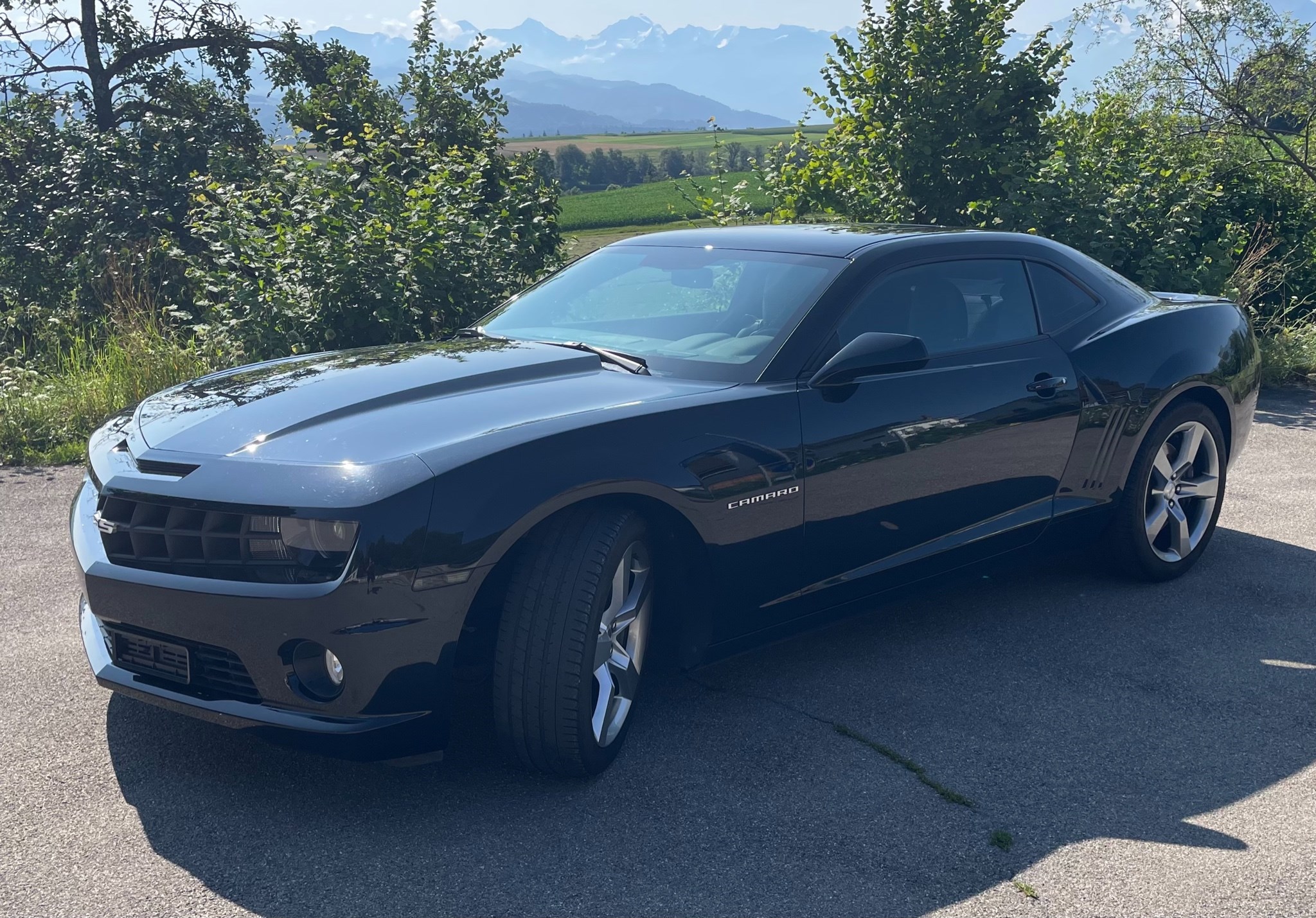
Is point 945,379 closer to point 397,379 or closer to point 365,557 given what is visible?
point 397,379

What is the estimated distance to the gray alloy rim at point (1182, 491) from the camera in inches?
197

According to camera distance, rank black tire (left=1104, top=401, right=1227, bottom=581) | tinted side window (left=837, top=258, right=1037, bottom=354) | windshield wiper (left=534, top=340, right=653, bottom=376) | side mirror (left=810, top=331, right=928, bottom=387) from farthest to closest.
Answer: black tire (left=1104, top=401, right=1227, bottom=581), tinted side window (left=837, top=258, right=1037, bottom=354), windshield wiper (left=534, top=340, right=653, bottom=376), side mirror (left=810, top=331, right=928, bottom=387)

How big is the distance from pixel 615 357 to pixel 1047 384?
165 cm

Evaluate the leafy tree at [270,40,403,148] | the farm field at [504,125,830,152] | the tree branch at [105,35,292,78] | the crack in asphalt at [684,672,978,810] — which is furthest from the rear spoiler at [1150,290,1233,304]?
the farm field at [504,125,830,152]

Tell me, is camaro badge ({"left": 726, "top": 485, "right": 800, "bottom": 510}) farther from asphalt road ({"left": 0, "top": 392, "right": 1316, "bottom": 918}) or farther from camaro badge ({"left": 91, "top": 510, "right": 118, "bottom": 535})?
camaro badge ({"left": 91, "top": 510, "right": 118, "bottom": 535})

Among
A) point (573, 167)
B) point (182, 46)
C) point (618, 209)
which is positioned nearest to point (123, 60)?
point (182, 46)

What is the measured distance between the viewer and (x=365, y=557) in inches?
109

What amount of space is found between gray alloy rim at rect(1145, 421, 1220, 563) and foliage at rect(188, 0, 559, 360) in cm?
451

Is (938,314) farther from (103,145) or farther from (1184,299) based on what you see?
(103,145)

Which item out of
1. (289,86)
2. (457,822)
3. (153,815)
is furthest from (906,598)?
(289,86)

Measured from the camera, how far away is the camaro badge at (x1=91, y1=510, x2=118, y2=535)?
3029mm

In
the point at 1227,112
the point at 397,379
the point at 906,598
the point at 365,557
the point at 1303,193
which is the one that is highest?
the point at 1227,112

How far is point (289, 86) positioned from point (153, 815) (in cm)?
1404

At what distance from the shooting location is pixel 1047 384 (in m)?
4.45
